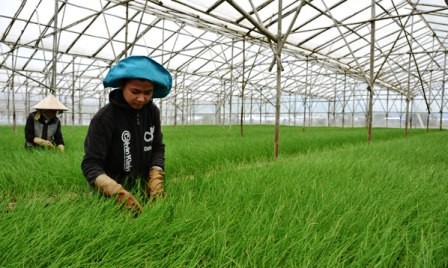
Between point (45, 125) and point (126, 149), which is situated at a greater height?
point (45, 125)

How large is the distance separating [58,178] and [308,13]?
27.7 feet

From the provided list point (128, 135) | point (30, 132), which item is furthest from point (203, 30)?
point (128, 135)

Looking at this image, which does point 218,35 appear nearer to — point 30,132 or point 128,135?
point 30,132

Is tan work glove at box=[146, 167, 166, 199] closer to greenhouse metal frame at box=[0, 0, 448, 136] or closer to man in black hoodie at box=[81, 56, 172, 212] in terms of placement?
man in black hoodie at box=[81, 56, 172, 212]

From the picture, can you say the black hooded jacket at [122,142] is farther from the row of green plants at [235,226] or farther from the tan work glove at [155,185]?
the row of green plants at [235,226]

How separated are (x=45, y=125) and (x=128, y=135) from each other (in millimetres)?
2450

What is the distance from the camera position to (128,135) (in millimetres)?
1728

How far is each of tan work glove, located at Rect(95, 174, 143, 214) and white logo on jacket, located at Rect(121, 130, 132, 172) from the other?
0.86 ft

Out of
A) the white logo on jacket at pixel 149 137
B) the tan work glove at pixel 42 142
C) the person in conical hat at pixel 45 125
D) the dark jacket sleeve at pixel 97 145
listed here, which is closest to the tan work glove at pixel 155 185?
the white logo on jacket at pixel 149 137

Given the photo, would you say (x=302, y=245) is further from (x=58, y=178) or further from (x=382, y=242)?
(x=58, y=178)

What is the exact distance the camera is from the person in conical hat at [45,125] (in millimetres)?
3408

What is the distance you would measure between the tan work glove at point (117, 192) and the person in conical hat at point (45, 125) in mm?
2277

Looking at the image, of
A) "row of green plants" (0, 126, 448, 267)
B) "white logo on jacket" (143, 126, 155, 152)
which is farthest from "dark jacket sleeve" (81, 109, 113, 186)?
"white logo on jacket" (143, 126, 155, 152)

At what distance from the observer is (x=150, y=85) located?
1.58 meters
